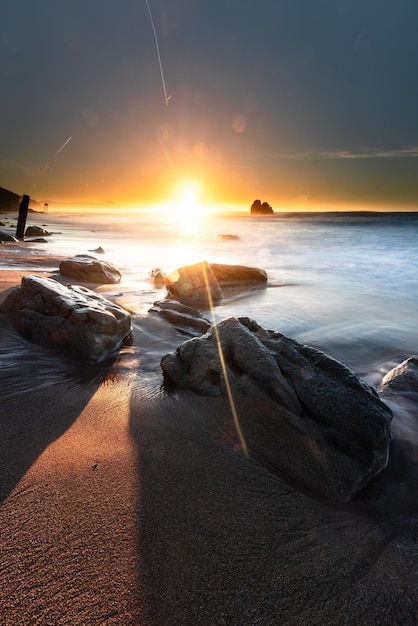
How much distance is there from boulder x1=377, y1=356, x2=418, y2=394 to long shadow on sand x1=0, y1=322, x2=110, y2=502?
3416 millimetres

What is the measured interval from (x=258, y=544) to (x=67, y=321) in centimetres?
320

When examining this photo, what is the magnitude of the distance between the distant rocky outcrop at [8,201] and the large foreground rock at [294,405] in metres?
93.6

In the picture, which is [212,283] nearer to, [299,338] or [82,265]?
[299,338]

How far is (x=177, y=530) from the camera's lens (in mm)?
1789

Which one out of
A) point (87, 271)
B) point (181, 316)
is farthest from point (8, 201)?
point (181, 316)

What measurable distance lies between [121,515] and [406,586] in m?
1.52

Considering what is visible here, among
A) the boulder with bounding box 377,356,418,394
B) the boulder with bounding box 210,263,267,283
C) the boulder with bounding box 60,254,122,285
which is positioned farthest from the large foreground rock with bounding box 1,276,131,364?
the boulder with bounding box 210,263,267,283

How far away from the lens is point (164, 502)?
195 centimetres

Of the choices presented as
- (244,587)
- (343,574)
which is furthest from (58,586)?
(343,574)

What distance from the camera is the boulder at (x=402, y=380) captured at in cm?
392

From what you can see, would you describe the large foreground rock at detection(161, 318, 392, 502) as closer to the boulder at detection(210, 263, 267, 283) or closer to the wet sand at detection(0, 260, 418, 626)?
the wet sand at detection(0, 260, 418, 626)

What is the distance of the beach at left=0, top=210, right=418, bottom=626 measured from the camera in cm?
146

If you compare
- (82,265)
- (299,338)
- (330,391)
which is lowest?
(299,338)

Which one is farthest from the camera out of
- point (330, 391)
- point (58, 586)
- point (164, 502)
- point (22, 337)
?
point (22, 337)
